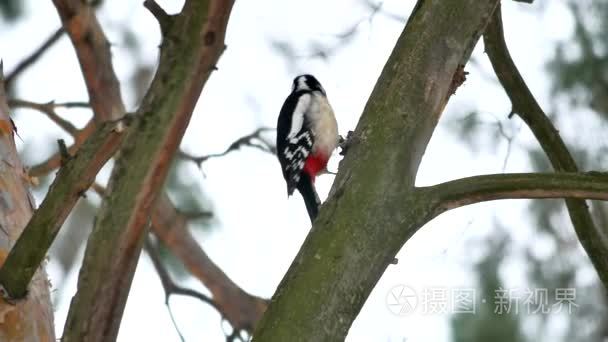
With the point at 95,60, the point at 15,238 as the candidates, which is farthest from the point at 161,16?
the point at 95,60

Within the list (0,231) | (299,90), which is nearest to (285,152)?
(299,90)

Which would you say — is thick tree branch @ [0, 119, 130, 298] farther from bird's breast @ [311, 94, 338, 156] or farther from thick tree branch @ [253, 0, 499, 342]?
bird's breast @ [311, 94, 338, 156]

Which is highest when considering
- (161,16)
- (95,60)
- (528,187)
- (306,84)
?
(306,84)

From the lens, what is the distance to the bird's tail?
4.74 metres

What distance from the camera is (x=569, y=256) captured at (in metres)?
7.60

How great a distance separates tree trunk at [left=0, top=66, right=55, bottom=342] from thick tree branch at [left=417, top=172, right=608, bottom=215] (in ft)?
3.96

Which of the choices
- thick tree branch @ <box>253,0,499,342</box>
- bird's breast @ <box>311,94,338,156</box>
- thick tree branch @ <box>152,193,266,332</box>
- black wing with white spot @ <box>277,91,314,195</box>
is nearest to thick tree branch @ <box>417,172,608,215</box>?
thick tree branch @ <box>253,0,499,342</box>

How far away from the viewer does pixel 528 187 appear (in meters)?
2.51

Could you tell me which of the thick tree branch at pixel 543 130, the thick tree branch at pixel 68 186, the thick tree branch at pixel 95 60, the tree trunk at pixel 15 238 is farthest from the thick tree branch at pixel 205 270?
the thick tree branch at pixel 68 186

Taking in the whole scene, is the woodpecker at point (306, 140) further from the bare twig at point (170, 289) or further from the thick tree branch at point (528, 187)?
the thick tree branch at point (528, 187)

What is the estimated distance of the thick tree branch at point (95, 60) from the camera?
206 inches

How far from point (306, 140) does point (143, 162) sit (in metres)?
2.67

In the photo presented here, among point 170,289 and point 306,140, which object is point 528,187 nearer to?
point 306,140

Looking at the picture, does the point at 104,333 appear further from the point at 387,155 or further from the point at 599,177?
the point at 599,177
